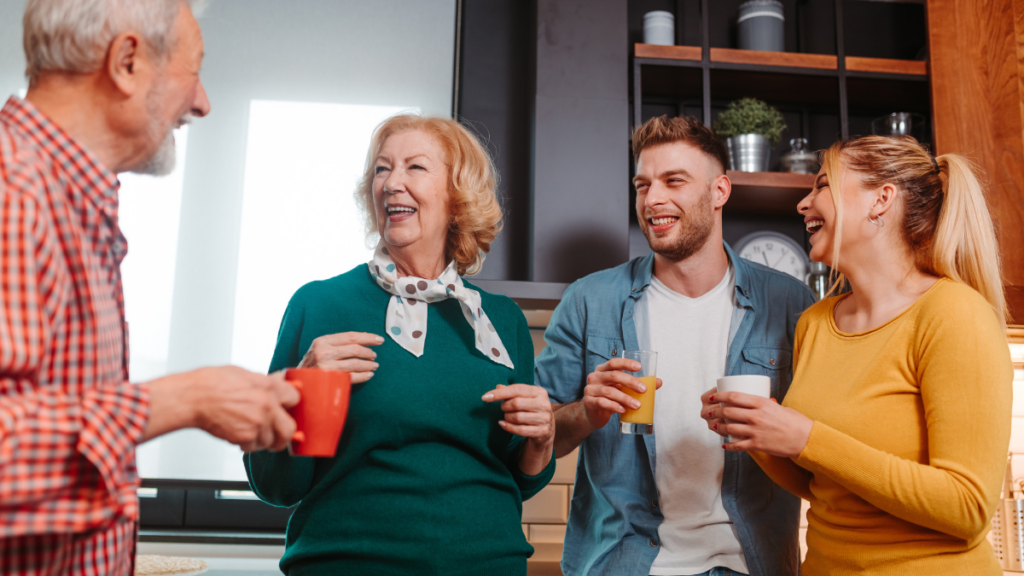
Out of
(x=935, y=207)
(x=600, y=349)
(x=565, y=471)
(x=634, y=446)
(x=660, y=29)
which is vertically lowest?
(x=565, y=471)

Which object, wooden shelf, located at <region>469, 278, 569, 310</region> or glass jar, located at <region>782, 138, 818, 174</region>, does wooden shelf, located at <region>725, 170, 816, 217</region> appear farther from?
wooden shelf, located at <region>469, 278, 569, 310</region>

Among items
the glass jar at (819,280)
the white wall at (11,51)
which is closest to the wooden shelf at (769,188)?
the glass jar at (819,280)

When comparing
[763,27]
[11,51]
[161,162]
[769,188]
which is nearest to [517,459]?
[161,162]

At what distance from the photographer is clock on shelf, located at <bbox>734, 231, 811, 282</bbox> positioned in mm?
2375

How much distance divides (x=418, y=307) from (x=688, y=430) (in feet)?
2.29

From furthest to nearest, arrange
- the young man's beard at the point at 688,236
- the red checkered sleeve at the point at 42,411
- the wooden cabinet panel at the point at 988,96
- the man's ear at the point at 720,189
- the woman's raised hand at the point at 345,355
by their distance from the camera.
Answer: the wooden cabinet panel at the point at 988,96
the man's ear at the point at 720,189
the young man's beard at the point at 688,236
the woman's raised hand at the point at 345,355
the red checkered sleeve at the point at 42,411

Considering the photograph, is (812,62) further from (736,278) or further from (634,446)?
(634,446)

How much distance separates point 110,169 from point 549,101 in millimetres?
1514

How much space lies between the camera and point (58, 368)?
63cm

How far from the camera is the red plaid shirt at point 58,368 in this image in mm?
575

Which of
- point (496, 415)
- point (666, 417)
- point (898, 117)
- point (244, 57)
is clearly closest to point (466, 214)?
point (496, 415)

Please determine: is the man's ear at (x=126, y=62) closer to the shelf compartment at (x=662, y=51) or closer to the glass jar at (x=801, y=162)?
the shelf compartment at (x=662, y=51)

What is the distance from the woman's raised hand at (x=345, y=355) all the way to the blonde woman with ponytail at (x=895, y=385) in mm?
597

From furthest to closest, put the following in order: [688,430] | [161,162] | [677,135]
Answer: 1. [677,135]
2. [688,430]
3. [161,162]
